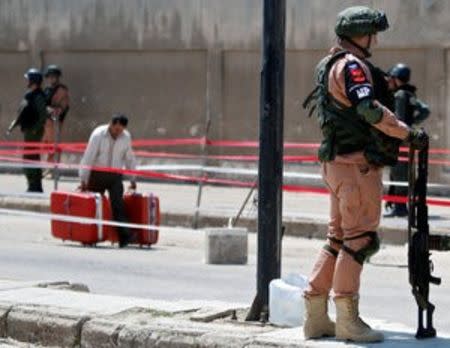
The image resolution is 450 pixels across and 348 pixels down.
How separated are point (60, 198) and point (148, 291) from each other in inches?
179

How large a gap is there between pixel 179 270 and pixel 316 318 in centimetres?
606

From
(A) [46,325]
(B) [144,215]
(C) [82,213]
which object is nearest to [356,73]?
(A) [46,325]

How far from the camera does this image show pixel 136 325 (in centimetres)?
902

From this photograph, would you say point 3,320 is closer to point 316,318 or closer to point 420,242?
point 316,318

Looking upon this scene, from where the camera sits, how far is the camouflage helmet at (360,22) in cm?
823

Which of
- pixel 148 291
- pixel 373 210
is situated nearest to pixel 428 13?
pixel 148 291

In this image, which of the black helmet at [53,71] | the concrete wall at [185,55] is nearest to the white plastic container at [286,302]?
the concrete wall at [185,55]

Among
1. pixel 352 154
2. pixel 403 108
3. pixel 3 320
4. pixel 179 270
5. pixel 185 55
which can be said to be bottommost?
pixel 179 270

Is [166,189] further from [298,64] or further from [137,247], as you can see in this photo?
[137,247]

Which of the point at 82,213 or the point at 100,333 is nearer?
the point at 100,333

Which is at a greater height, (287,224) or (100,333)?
(100,333)

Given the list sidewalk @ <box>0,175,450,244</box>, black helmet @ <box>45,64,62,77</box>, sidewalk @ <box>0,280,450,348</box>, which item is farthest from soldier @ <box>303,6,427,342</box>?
black helmet @ <box>45,64,62,77</box>

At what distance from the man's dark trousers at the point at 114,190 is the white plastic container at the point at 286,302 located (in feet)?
26.0

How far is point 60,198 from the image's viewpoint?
16.9m
